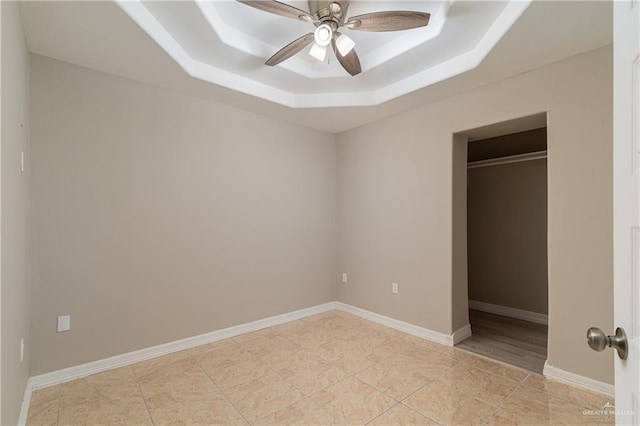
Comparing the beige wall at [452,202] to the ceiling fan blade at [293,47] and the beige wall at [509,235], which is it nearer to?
the ceiling fan blade at [293,47]

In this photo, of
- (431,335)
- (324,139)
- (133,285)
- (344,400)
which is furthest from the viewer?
(324,139)

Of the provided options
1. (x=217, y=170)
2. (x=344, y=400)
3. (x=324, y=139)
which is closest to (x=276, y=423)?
(x=344, y=400)

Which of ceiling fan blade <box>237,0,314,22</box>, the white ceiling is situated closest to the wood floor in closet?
the white ceiling

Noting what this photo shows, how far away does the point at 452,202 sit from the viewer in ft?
10.4

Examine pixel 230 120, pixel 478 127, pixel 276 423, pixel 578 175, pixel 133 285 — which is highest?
pixel 230 120

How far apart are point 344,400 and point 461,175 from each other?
8.12ft

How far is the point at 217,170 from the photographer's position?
335cm

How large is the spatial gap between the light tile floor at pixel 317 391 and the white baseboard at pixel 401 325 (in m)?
0.12

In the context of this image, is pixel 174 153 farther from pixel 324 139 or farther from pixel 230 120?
pixel 324 139

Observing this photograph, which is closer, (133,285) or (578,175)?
(578,175)

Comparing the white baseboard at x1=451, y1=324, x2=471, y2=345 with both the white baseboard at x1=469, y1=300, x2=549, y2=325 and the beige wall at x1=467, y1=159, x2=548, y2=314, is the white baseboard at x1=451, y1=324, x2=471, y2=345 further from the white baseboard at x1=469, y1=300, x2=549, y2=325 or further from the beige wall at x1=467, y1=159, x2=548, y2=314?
the beige wall at x1=467, y1=159, x2=548, y2=314

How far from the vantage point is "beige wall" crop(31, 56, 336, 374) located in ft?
8.01

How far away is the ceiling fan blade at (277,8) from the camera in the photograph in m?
1.87

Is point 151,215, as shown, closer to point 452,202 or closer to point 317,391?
point 317,391
